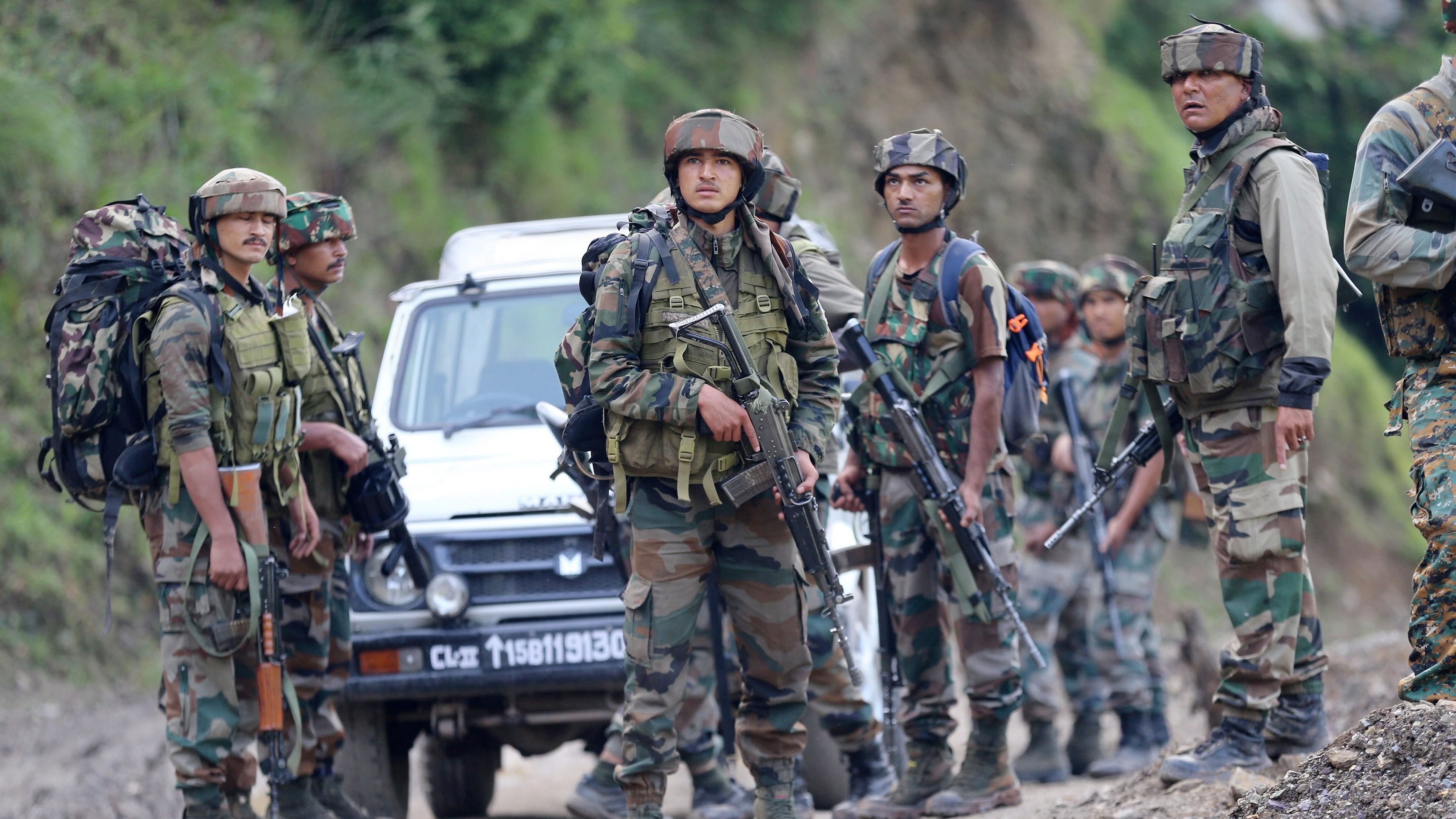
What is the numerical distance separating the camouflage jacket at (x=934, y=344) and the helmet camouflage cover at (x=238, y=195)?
2.18 m

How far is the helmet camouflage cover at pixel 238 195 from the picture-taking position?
518 centimetres

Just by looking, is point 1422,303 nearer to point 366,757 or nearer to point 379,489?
point 379,489

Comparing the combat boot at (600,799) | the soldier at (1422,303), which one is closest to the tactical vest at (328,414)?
the combat boot at (600,799)

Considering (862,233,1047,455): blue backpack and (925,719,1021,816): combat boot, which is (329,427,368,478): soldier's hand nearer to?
(862,233,1047,455): blue backpack

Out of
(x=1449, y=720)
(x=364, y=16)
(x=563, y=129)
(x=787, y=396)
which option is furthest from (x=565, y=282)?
(x=563, y=129)

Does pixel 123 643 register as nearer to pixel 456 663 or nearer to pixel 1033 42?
pixel 456 663

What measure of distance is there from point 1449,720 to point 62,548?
26.4 ft

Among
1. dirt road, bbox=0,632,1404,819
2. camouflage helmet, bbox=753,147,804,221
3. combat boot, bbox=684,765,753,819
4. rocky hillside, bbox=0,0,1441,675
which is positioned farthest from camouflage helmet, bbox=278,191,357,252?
rocky hillside, bbox=0,0,1441,675

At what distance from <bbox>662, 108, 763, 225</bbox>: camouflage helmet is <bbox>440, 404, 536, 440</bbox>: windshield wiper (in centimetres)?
205

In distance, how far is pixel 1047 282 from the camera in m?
7.89

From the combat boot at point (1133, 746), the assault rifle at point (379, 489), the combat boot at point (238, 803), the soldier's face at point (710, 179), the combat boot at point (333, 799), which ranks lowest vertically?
the combat boot at point (1133, 746)

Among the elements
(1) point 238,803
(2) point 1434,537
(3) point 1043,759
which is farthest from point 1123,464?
(1) point 238,803

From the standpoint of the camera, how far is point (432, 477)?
20.5 feet

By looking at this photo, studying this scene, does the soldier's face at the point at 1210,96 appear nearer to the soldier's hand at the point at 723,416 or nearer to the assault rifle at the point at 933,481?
the assault rifle at the point at 933,481
